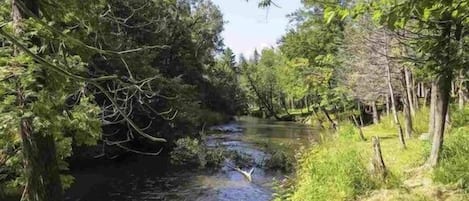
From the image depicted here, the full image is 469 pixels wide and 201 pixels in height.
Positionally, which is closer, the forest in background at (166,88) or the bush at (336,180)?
the forest in background at (166,88)

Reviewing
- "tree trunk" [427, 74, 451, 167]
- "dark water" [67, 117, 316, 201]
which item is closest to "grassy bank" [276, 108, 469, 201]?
"tree trunk" [427, 74, 451, 167]

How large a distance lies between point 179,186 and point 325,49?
25220 mm

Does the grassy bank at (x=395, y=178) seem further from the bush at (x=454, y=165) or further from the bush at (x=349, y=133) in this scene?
the bush at (x=349, y=133)

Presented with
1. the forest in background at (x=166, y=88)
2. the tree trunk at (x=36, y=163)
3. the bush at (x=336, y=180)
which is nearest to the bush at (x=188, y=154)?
the forest in background at (x=166, y=88)

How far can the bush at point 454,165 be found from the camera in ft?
28.9

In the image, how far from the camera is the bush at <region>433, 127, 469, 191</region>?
881cm

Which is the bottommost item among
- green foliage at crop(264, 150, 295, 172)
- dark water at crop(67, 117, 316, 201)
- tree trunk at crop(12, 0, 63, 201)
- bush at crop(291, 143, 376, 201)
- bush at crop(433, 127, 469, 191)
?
dark water at crop(67, 117, 316, 201)

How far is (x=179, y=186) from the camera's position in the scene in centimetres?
1756

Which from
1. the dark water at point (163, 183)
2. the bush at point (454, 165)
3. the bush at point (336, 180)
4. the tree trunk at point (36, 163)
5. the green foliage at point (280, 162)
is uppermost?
the tree trunk at point (36, 163)

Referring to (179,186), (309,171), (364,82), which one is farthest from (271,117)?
(309,171)

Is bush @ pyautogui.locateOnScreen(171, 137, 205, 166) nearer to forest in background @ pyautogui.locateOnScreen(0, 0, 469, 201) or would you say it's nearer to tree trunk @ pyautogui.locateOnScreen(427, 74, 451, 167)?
forest in background @ pyautogui.locateOnScreen(0, 0, 469, 201)

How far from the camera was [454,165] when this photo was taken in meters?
9.43

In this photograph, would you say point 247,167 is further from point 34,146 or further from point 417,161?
point 34,146

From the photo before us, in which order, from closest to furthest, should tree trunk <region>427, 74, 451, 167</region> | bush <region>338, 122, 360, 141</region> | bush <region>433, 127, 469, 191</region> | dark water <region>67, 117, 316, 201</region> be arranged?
bush <region>433, 127, 469, 191</region>, tree trunk <region>427, 74, 451, 167</region>, dark water <region>67, 117, 316, 201</region>, bush <region>338, 122, 360, 141</region>
